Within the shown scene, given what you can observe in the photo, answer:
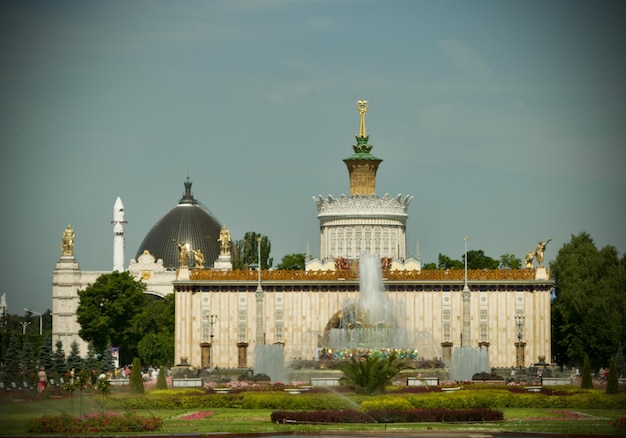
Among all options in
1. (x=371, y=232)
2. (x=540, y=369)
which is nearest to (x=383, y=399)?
(x=540, y=369)

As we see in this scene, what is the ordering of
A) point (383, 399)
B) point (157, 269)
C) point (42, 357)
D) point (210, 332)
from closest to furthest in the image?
point (383, 399) → point (42, 357) → point (210, 332) → point (157, 269)

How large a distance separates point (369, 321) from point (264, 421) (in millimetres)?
40588

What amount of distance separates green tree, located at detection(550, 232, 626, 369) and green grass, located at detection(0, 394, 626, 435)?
3727cm

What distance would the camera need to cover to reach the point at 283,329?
107875mm

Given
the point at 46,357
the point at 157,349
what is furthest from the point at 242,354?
the point at 46,357

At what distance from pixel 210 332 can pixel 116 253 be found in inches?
2733

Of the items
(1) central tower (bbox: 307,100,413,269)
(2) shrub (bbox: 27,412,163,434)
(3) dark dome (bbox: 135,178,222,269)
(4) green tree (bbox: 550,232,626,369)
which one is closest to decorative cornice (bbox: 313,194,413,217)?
(1) central tower (bbox: 307,100,413,269)

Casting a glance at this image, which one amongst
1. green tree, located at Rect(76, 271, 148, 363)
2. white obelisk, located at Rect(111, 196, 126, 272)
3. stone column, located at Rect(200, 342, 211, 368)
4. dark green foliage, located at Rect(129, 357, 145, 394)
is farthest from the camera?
white obelisk, located at Rect(111, 196, 126, 272)

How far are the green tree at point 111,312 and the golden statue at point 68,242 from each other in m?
15.0

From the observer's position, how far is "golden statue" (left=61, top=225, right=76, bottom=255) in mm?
141375

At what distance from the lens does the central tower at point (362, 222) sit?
115500 millimetres

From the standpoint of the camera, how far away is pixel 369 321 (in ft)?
346

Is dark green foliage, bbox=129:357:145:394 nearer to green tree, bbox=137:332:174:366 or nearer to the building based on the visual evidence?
the building

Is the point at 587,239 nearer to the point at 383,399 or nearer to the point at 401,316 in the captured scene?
the point at 401,316
